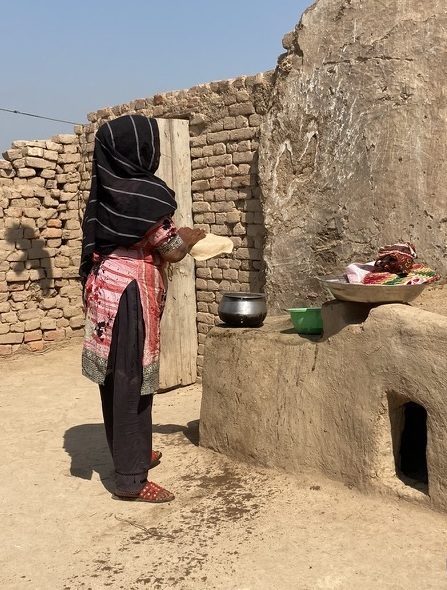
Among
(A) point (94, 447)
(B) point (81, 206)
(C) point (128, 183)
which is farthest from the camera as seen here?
(B) point (81, 206)

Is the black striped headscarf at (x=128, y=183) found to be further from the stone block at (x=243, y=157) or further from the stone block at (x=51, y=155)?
the stone block at (x=51, y=155)

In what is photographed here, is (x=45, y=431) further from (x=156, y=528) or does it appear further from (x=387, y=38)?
(x=387, y=38)

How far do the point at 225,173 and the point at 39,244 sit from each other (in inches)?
103

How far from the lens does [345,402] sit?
3.36 metres

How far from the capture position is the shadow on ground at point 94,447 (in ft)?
13.3

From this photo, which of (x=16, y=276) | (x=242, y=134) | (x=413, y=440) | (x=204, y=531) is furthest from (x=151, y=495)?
(x=16, y=276)

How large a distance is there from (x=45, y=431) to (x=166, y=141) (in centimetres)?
283

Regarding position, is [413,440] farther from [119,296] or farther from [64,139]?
[64,139]

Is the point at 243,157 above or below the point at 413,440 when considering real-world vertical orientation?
above

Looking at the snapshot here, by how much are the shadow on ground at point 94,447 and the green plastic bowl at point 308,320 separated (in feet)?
3.71

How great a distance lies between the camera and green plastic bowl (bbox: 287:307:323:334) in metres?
3.78

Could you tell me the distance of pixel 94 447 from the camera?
4.55 meters

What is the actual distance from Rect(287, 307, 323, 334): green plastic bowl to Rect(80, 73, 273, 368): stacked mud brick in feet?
6.40

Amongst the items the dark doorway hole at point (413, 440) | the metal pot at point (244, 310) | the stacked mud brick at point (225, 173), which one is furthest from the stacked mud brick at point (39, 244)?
the dark doorway hole at point (413, 440)
